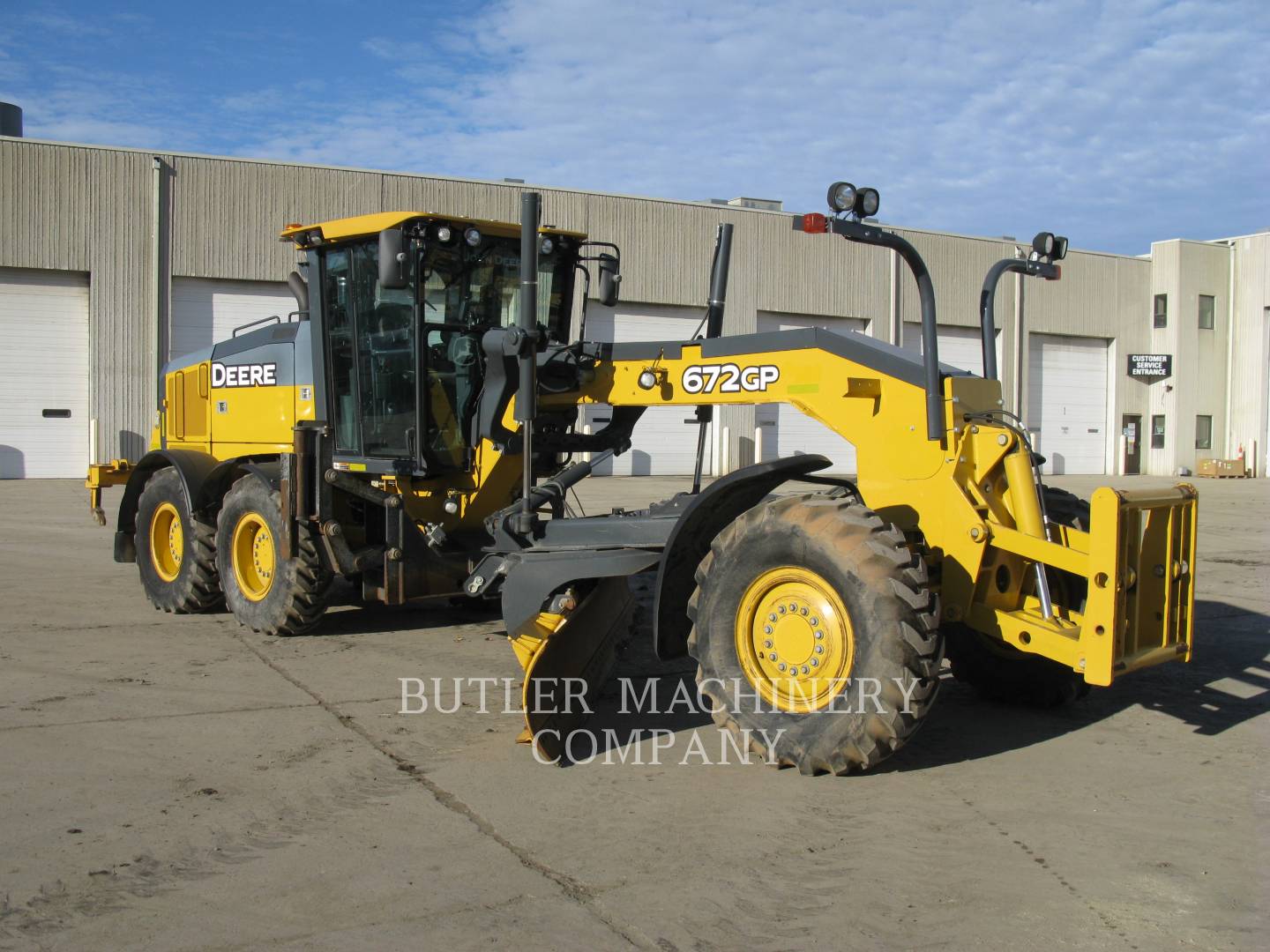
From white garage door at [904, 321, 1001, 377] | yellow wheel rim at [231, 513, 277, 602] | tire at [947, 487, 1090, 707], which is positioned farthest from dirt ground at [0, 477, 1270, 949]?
white garage door at [904, 321, 1001, 377]

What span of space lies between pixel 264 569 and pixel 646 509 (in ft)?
11.5

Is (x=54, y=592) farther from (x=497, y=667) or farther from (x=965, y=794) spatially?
(x=965, y=794)

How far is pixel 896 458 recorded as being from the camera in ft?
19.5

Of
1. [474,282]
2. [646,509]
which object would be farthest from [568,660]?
[474,282]

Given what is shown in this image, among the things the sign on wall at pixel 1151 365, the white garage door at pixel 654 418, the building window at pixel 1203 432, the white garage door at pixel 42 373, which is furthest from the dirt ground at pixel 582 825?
the building window at pixel 1203 432

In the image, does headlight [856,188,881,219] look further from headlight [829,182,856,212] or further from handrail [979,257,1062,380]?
handrail [979,257,1062,380]

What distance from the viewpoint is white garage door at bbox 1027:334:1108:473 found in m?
37.0

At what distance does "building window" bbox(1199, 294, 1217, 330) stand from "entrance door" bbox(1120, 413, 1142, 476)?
392 centimetres

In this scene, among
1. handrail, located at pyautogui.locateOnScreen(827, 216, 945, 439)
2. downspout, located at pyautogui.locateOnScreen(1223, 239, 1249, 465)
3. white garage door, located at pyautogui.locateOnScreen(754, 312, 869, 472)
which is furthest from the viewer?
downspout, located at pyautogui.locateOnScreen(1223, 239, 1249, 465)

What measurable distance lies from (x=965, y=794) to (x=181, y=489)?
7.11 metres

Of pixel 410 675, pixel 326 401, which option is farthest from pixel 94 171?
pixel 410 675

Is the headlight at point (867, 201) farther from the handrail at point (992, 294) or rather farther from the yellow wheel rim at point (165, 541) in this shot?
the yellow wheel rim at point (165, 541)

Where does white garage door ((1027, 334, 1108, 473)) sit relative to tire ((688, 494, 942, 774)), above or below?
above

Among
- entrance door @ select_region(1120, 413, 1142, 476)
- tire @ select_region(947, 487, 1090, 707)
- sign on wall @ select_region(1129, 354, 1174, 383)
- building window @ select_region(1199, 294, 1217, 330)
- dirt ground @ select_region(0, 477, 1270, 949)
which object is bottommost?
dirt ground @ select_region(0, 477, 1270, 949)
